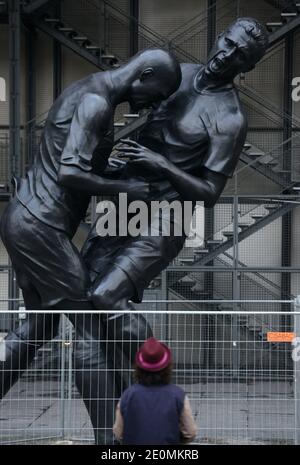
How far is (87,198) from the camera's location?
18.5 ft

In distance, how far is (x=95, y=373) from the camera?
5.45 metres

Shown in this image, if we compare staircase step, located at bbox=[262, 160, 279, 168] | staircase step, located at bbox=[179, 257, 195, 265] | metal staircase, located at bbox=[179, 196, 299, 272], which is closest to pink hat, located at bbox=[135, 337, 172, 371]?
metal staircase, located at bbox=[179, 196, 299, 272]

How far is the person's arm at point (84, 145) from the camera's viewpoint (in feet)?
17.3

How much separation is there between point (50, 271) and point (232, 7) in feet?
35.1

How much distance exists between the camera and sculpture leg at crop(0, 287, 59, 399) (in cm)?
574

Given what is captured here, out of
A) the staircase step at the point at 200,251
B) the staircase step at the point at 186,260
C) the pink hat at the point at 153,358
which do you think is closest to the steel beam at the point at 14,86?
the staircase step at the point at 186,260

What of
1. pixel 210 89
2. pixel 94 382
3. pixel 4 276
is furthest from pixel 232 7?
pixel 94 382

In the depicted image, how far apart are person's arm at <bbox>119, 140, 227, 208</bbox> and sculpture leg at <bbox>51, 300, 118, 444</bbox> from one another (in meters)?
0.96

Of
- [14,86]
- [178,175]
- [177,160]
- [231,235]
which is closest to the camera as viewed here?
[178,175]

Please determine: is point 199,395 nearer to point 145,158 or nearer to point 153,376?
point 145,158

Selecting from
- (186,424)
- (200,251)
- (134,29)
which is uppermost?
(134,29)

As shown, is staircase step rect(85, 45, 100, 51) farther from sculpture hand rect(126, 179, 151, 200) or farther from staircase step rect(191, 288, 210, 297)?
sculpture hand rect(126, 179, 151, 200)

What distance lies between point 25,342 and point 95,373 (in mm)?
602

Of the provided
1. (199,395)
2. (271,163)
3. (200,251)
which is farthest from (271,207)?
(199,395)
